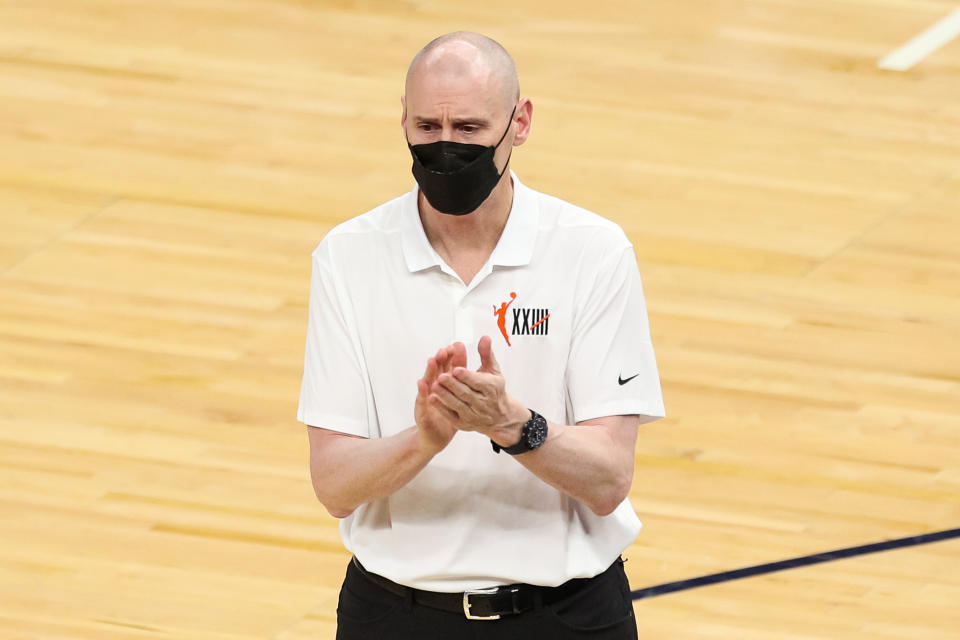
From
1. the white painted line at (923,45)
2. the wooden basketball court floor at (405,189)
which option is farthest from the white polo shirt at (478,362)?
the white painted line at (923,45)

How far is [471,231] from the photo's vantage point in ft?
8.84

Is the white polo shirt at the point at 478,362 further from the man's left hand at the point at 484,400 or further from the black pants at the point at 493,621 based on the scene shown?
the man's left hand at the point at 484,400

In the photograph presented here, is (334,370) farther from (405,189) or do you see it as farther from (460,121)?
(405,189)

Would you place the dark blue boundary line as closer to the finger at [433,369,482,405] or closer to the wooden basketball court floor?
the wooden basketball court floor

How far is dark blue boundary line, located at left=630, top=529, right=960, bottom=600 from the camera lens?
4277 mm

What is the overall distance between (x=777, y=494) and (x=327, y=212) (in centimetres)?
204

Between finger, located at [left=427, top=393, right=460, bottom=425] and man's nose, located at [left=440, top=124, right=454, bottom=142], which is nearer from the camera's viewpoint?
finger, located at [left=427, top=393, right=460, bottom=425]

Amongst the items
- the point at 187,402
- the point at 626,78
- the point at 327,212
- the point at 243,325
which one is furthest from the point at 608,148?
the point at 187,402

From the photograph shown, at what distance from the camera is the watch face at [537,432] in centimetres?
246

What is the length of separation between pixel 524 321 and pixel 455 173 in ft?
0.75

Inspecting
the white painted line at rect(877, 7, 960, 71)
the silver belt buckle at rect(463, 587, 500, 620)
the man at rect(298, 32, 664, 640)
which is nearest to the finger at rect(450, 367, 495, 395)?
the man at rect(298, 32, 664, 640)

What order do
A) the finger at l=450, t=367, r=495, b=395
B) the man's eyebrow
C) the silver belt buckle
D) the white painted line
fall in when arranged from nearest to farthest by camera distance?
the finger at l=450, t=367, r=495, b=395
the man's eyebrow
the silver belt buckle
the white painted line

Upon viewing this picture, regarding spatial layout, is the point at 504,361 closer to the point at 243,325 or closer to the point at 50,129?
the point at 243,325

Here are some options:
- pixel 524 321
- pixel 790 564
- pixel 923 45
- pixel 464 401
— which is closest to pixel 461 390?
pixel 464 401
